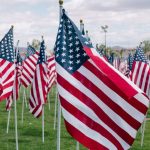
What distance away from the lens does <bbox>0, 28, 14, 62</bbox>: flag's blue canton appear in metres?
13.3

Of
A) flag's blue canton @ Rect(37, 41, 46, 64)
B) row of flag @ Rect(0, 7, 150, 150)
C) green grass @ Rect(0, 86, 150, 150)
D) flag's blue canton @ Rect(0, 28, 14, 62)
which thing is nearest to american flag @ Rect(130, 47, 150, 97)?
green grass @ Rect(0, 86, 150, 150)

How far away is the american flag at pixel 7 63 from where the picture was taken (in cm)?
1279

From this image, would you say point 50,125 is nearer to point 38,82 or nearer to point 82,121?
point 38,82

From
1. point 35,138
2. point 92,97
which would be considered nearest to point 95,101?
point 92,97

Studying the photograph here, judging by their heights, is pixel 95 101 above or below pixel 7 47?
below

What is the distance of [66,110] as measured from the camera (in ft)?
23.3

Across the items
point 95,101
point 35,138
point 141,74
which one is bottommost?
point 35,138

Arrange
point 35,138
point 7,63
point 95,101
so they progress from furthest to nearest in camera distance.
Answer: point 35,138
point 7,63
point 95,101

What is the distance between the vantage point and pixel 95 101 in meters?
7.31

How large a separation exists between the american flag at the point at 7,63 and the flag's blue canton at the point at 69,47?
553 cm

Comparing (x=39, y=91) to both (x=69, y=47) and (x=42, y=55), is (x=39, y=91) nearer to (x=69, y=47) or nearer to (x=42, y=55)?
(x=42, y=55)

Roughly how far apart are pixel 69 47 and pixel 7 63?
6080 millimetres

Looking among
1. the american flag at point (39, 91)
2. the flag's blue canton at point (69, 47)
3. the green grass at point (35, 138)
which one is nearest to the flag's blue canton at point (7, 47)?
the american flag at point (39, 91)

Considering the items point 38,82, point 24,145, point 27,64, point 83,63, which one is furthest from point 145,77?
point 83,63
